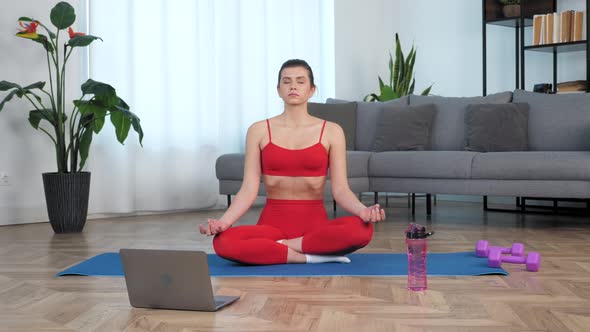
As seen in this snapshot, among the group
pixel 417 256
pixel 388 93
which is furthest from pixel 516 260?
pixel 388 93

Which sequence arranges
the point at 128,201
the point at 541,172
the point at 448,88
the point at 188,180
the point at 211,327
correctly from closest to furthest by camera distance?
the point at 211,327 → the point at 541,172 → the point at 128,201 → the point at 188,180 → the point at 448,88

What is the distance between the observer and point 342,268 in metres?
2.95

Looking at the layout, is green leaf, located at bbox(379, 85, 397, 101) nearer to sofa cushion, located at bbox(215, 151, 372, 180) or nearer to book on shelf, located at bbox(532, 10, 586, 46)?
book on shelf, located at bbox(532, 10, 586, 46)

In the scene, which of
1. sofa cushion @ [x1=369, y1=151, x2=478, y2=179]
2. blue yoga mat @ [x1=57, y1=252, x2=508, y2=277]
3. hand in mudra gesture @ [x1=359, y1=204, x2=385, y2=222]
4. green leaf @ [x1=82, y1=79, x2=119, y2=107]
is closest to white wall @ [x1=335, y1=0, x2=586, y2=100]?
sofa cushion @ [x1=369, y1=151, x2=478, y2=179]

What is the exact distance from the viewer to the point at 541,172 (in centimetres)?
430

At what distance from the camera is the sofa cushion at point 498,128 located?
4949 mm

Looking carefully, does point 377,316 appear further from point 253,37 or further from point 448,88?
point 448,88

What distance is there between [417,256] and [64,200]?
106 inches

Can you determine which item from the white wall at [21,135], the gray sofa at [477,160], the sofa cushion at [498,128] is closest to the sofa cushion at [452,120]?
the gray sofa at [477,160]

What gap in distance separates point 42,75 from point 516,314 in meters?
3.97

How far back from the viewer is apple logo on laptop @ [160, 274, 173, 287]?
223 cm

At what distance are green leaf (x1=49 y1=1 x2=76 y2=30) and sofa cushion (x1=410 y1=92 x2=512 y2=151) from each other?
2.63 meters

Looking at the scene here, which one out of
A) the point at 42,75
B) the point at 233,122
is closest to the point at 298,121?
the point at 42,75

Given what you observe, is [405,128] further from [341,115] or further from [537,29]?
[537,29]
